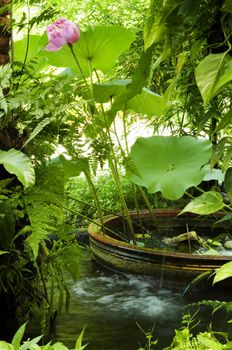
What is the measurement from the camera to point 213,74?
552mm

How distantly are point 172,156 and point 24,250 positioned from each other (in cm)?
122

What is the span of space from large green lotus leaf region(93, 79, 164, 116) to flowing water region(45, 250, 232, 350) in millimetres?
867

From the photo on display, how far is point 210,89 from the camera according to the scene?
0.54 metres

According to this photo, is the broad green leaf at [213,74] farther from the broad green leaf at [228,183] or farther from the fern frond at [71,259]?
the fern frond at [71,259]

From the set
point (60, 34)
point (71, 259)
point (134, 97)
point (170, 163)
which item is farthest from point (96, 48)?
point (71, 259)

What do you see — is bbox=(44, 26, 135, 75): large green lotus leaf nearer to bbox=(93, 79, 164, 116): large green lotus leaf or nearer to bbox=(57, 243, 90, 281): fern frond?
bbox=(93, 79, 164, 116): large green lotus leaf

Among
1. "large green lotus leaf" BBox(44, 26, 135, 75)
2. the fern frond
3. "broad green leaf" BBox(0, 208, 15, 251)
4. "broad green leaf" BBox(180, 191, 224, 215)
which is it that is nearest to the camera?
"broad green leaf" BBox(180, 191, 224, 215)

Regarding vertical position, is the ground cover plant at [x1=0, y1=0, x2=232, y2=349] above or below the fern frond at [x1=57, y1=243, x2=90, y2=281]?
above

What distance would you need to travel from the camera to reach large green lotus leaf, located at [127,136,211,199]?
7.57 ft

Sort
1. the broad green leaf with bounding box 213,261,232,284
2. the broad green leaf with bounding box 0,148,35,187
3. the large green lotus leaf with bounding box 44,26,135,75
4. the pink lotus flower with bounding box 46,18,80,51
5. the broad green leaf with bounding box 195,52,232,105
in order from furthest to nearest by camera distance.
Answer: the large green lotus leaf with bounding box 44,26,135,75
the pink lotus flower with bounding box 46,18,80,51
the broad green leaf with bounding box 0,148,35,187
the broad green leaf with bounding box 213,261,232,284
the broad green leaf with bounding box 195,52,232,105

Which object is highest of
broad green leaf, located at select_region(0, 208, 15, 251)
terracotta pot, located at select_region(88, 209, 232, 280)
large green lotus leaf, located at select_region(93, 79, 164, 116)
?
large green lotus leaf, located at select_region(93, 79, 164, 116)

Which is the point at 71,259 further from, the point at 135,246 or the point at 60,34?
the point at 60,34

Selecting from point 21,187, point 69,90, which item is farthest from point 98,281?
point 69,90

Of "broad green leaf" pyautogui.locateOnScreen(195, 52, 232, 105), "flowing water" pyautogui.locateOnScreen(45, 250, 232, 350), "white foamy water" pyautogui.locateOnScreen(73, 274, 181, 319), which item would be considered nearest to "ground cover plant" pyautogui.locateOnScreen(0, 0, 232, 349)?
"broad green leaf" pyautogui.locateOnScreen(195, 52, 232, 105)
